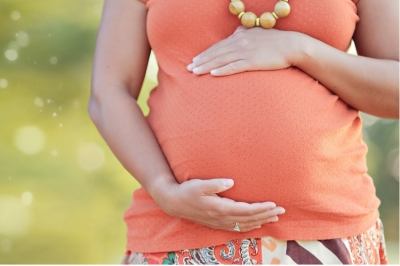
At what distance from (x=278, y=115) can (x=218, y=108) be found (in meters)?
0.11

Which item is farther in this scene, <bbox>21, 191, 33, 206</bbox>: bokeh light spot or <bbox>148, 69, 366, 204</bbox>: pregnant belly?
<bbox>21, 191, 33, 206</bbox>: bokeh light spot

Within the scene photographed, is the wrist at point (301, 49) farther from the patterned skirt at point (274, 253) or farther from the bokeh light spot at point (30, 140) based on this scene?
the bokeh light spot at point (30, 140)

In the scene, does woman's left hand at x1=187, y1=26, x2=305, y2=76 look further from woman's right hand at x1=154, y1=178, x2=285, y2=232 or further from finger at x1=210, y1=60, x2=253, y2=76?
woman's right hand at x1=154, y1=178, x2=285, y2=232

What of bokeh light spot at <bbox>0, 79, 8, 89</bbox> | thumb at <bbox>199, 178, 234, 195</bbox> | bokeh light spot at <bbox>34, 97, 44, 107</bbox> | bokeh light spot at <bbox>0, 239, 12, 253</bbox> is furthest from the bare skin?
bokeh light spot at <bbox>0, 239, 12, 253</bbox>

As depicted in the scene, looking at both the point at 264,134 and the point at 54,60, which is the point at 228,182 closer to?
the point at 264,134

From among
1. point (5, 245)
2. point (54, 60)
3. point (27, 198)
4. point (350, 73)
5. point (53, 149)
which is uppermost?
point (350, 73)

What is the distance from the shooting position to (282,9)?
1044mm

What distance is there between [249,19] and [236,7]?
3 centimetres

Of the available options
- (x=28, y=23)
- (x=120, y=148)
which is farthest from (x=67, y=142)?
(x=120, y=148)

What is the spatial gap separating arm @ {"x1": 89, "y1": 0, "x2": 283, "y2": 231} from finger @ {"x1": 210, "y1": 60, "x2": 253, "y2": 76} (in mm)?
186

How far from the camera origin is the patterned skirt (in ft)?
3.22

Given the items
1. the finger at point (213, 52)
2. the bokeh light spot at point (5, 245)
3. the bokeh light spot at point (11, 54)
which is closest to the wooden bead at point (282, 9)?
the finger at point (213, 52)

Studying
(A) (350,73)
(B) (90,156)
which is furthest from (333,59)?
(B) (90,156)

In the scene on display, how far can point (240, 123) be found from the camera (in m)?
0.98
